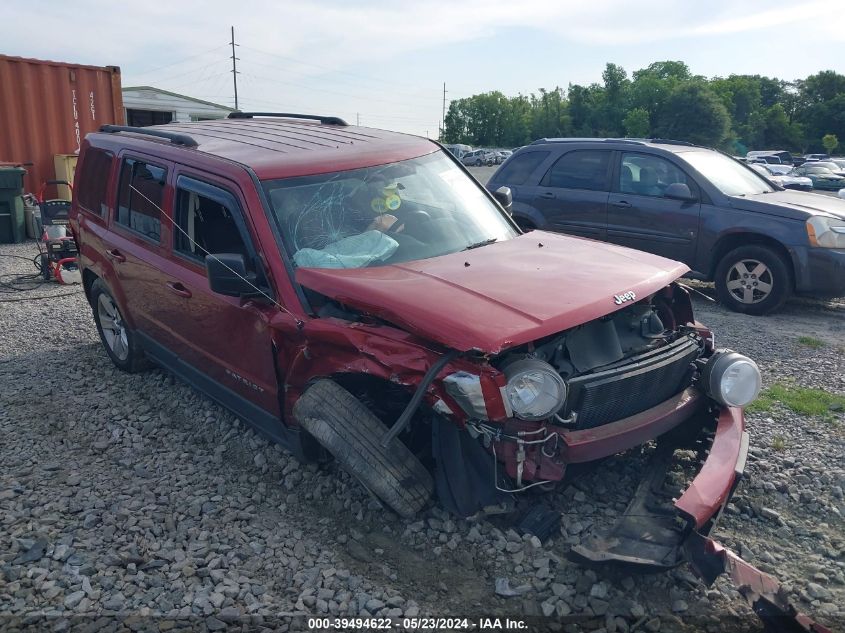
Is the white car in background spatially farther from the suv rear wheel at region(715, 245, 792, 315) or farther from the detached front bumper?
the detached front bumper

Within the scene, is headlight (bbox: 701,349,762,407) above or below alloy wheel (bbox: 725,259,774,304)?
above

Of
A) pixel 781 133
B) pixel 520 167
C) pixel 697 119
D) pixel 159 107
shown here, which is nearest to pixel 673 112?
pixel 697 119

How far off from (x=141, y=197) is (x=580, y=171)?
552 cm

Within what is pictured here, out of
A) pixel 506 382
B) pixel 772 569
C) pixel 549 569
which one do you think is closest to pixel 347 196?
pixel 506 382

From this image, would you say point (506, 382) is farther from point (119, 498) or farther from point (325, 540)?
point (119, 498)

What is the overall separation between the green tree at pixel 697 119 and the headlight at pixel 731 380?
54.5m

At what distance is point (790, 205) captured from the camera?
7.42 meters

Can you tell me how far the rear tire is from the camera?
3.26 metres

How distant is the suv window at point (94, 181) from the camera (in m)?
5.41

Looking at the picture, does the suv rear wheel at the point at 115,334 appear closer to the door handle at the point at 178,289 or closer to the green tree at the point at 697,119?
the door handle at the point at 178,289

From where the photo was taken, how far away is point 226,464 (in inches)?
169

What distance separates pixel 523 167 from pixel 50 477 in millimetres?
6772

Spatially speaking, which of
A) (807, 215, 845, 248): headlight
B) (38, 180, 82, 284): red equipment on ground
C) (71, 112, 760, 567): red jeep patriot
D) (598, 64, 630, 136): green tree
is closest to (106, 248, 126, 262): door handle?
(71, 112, 760, 567): red jeep patriot

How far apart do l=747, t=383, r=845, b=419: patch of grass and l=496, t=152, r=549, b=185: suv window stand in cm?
458
